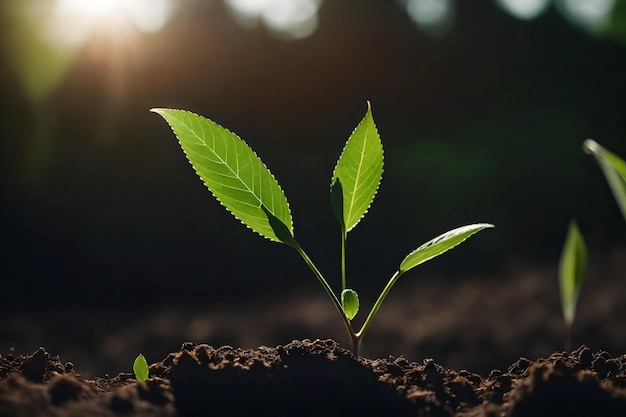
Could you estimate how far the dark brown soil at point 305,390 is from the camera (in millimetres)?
974

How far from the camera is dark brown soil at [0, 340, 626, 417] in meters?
0.97

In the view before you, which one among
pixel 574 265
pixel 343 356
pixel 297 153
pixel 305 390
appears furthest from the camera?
pixel 297 153

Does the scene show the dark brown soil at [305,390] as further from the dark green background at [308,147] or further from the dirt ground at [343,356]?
the dark green background at [308,147]

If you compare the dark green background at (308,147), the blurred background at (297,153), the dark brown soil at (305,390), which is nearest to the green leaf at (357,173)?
the dark brown soil at (305,390)

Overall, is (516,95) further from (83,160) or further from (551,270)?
(83,160)

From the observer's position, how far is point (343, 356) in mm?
1177

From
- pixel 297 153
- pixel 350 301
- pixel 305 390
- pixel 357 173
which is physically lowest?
pixel 305 390

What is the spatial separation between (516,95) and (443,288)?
362cm

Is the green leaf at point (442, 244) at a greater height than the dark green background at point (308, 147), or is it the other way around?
the dark green background at point (308, 147)

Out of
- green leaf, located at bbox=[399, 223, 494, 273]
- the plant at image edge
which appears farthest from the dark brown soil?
green leaf, located at bbox=[399, 223, 494, 273]

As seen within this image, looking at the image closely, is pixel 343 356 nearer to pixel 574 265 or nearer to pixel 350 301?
pixel 350 301

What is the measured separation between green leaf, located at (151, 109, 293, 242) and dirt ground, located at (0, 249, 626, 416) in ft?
0.85

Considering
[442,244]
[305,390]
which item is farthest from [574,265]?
[305,390]

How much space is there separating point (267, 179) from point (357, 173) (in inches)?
6.4
